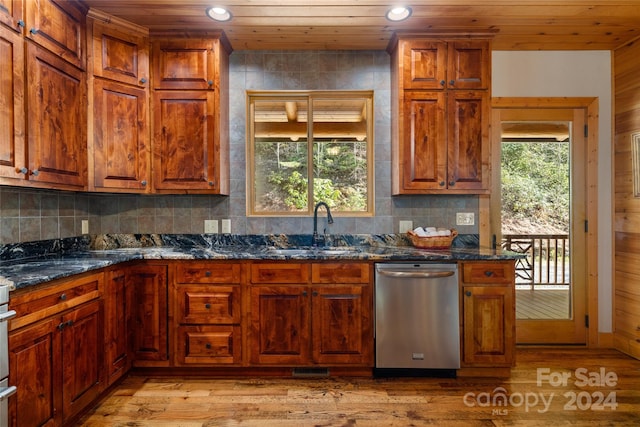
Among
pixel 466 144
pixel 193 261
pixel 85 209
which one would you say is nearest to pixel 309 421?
pixel 193 261

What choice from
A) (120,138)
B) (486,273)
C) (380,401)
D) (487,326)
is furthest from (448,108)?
(120,138)

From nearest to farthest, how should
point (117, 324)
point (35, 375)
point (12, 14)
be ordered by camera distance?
point (35, 375), point (12, 14), point (117, 324)

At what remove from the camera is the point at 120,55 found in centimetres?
254

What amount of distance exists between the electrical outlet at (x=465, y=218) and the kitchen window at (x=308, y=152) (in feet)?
2.60

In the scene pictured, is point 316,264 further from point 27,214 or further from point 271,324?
point 27,214

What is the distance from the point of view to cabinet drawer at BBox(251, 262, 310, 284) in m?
2.42

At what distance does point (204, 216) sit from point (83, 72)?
4.36ft

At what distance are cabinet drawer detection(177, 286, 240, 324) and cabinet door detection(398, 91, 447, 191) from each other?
1562 mm

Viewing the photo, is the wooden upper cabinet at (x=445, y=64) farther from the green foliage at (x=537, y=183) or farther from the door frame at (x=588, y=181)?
the green foliage at (x=537, y=183)

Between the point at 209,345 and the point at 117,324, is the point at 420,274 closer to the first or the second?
the point at 209,345

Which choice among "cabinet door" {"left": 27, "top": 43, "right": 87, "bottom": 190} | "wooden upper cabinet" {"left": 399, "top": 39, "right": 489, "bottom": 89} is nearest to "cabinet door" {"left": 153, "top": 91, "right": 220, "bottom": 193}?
"cabinet door" {"left": 27, "top": 43, "right": 87, "bottom": 190}

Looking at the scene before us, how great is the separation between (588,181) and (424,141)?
160 cm

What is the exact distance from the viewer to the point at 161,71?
105 inches

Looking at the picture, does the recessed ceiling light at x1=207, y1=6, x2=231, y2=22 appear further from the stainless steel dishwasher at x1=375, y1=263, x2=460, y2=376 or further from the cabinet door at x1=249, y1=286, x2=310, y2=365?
the stainless steel dishwasher at x1=375, y1=263, x2=460, y2=376
